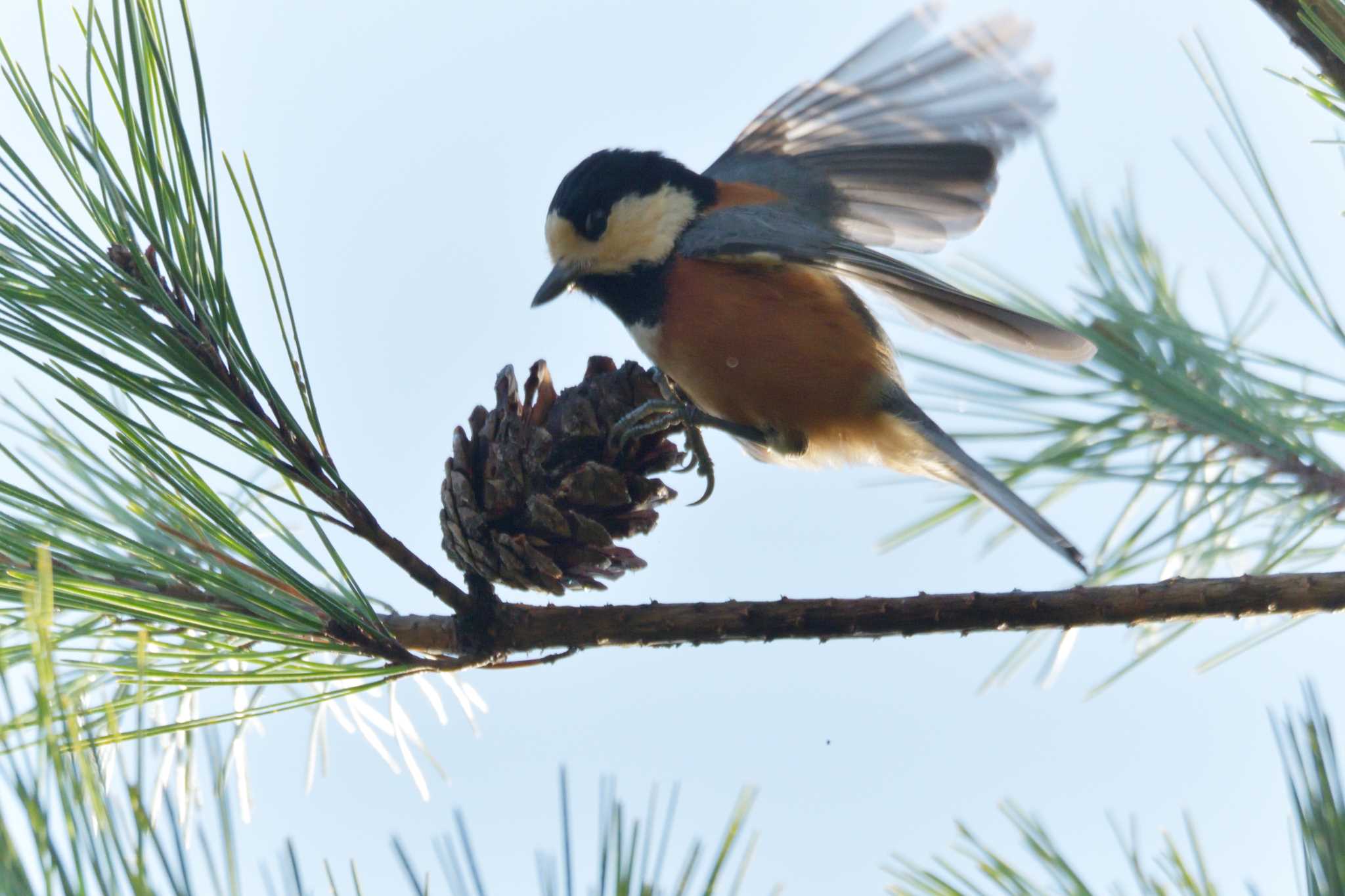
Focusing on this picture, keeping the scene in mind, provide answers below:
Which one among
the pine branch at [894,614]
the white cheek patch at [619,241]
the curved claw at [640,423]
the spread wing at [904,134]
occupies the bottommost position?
the pine branch at [894,614]

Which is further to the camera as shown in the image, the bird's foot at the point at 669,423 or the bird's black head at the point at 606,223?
the bird's black head at the point at 606,223

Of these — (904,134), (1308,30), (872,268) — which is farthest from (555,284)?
(1308,30)

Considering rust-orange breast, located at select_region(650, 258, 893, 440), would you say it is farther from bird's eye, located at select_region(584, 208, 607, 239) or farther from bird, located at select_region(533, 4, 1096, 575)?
A: bird's eye, located at select_region(584, 208, 607, 239)

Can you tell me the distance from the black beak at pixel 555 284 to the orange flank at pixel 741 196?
21 cm

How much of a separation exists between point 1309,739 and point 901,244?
109 cm

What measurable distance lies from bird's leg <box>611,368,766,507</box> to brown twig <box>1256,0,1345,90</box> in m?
0.53

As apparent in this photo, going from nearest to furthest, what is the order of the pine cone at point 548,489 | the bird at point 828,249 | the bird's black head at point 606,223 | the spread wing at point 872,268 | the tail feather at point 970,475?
the pine cone at point 548,489, the tail feather at point 970,475, the spread wing at point 872,268, the bird at point 828,249, the bird's black head at point 606,223

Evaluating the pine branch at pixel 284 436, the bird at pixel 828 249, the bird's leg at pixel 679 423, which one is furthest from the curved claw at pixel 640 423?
the pine branch at pixel 284 436

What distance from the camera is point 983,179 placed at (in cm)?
152

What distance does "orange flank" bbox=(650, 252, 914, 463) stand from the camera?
1.33 metres

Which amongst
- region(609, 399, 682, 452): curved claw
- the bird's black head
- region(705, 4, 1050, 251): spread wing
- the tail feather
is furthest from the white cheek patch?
region(609, 399, 682, 452): curved claw

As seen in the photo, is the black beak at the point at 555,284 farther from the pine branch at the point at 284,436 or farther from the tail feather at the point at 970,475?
the pine branch at the point at 284,436

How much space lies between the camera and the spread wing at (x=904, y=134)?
4.72 ft

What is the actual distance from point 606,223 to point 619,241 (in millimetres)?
28
